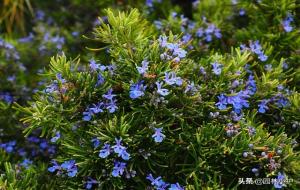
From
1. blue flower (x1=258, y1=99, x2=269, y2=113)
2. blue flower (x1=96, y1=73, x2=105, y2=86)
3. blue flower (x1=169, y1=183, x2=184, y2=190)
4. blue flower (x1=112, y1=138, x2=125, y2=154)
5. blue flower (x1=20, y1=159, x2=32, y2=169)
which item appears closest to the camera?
blue flower (x1=112, y1=138, x2=125, y2=154)

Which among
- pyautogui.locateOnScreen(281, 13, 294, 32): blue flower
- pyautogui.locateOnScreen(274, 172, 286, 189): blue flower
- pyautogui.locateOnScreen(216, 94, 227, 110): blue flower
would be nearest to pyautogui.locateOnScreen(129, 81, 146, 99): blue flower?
pyautogui.locateOnScreen(216, 94, 227, 110): blue flower

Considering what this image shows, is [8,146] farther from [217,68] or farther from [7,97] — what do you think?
[217,68]

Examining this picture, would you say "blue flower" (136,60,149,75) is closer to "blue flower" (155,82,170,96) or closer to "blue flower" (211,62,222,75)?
"blue flower" (155,82,170,96)

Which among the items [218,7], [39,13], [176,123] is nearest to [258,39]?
[218,7]

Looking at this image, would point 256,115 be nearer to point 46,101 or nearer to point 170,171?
point 170,171

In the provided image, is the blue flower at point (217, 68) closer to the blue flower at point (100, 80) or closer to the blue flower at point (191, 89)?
the blue flower at point (191, 89)
